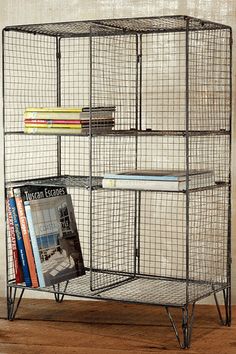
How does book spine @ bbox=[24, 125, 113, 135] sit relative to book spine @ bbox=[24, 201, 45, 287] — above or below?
above

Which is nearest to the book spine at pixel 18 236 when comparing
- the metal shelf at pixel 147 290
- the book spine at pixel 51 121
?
the metal shelf at pixel 147 290

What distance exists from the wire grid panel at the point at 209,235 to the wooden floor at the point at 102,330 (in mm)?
233

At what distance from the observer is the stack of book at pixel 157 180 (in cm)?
427

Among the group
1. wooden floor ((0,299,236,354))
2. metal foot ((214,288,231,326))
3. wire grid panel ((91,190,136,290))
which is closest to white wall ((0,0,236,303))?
metal foot ((214,288,231,326))

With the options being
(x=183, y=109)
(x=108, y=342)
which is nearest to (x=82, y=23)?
(x=183, y=109)

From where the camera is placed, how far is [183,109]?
16.4 ft

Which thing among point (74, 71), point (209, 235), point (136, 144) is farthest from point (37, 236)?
point (74, 71)

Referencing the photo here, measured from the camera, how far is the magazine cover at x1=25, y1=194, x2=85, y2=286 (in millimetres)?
4641

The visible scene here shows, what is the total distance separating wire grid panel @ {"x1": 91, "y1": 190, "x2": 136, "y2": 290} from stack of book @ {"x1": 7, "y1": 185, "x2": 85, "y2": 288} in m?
0.36

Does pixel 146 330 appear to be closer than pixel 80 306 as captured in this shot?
Yes

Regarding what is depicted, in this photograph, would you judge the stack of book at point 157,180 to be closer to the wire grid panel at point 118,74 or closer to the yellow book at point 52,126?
the yellow book at point 52,126

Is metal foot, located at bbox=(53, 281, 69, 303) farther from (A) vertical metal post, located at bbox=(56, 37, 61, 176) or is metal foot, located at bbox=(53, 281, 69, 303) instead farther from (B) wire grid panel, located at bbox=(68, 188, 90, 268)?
(A) vertical metal post, located at bbox=(56, 37, 61, 176)

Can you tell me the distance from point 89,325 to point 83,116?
1.14 metres

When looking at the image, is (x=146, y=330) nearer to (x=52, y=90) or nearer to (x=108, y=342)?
(x=108, y=342)
